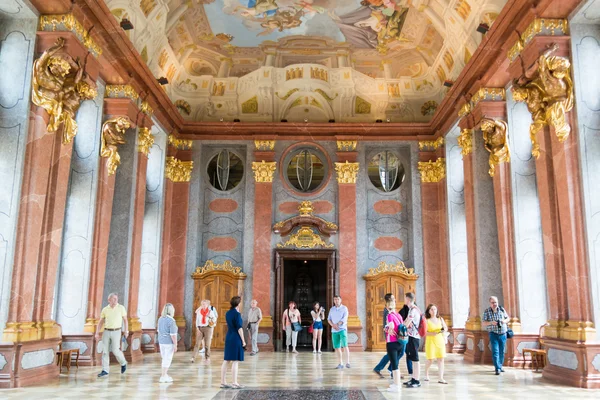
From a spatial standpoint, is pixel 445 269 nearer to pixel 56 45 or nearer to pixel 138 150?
pixel 138 150

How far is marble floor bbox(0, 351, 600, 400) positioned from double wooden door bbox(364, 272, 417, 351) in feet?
15.6

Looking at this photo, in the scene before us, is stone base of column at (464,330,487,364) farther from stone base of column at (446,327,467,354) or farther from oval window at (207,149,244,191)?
oval window at (207,149,244,191)

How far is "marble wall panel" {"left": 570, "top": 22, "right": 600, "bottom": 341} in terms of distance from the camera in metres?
9.17

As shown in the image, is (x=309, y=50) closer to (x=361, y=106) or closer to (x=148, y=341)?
(x=361, y=106)

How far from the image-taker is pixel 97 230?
500 inches

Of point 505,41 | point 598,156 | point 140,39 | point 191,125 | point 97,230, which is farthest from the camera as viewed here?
point 191,125

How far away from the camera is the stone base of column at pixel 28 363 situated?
866cm

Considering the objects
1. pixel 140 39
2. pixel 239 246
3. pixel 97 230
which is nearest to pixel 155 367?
pixel 97 230

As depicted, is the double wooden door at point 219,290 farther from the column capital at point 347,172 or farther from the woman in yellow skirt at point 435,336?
the woman in yellow skirt at point 435,336

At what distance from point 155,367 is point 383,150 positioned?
35.3 feet

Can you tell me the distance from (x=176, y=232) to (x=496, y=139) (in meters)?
10.5

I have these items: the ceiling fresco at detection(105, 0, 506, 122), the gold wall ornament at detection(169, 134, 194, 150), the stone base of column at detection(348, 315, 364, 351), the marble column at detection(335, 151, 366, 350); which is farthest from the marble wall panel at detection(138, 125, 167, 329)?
the stone base of column at detection(348, 315, 364, 351)

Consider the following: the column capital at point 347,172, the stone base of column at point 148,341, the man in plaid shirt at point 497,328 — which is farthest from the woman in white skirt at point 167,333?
the column capital at point 347,172

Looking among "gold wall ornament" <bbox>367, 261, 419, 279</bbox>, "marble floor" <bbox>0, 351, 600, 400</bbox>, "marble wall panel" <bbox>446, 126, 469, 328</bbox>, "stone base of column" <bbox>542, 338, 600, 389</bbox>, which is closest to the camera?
"marble floor" <bbox>0, 351, 600, 400</bbox>
